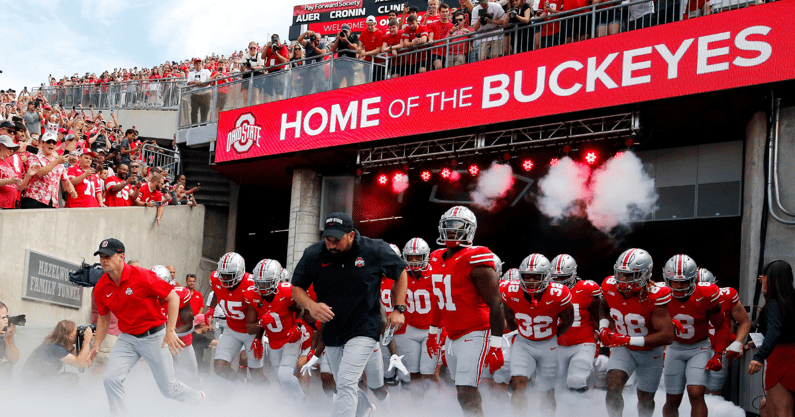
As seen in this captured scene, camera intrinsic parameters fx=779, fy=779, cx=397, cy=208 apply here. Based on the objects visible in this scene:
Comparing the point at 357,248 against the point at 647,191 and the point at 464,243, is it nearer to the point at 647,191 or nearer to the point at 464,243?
the point at 464,243

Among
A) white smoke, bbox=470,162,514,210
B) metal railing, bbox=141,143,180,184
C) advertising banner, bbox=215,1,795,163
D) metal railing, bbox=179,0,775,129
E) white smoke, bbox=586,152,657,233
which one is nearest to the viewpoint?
advertising banner, bbox=215,1,795,163

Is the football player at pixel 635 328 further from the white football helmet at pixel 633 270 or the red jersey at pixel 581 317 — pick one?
the red jersey at pixel 581 317

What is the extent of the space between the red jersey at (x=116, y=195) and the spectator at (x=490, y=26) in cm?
804

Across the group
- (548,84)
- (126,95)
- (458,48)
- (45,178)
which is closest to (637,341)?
(548,84)

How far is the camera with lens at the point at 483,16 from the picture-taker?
14.3 m

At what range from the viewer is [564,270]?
9609mm

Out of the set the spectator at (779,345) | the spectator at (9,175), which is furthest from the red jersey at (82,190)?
the spectator at (779,345)

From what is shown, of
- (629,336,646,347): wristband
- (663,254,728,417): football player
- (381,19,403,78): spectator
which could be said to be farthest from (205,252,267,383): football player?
(381,19,403,78): spectator

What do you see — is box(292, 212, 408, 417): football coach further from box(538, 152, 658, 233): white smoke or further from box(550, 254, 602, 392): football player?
box(538, 152, 658, 233): white smoke

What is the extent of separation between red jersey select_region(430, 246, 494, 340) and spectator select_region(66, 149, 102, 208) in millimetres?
9168

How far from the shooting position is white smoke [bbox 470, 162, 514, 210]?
1658 centimetres

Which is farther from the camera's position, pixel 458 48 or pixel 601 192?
pixel 601 192

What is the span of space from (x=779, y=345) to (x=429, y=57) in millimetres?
9998

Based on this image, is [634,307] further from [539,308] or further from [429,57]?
[429,57]
